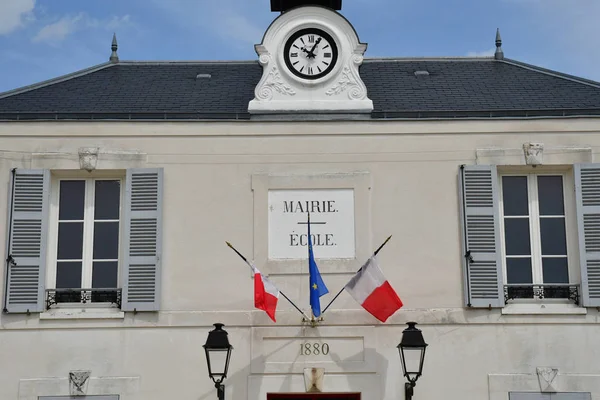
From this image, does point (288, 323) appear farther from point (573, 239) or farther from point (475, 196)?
point (573, 239)

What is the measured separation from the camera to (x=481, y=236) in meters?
10.2

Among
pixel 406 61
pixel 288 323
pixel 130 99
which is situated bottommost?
pixel 288 323

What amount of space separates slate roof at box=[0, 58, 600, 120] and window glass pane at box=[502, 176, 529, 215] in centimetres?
78

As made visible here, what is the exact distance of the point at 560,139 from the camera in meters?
10.5

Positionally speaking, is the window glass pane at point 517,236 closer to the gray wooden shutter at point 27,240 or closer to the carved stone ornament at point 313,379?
the carved stone ornament at point 313,379

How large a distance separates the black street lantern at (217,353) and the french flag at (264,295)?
19.5 inches

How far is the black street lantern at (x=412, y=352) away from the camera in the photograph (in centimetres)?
919

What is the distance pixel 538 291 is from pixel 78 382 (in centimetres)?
524

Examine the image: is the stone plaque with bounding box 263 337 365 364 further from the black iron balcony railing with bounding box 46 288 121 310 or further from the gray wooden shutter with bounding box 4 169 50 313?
the gray wooden shutter with bounding box 4 169 50 313

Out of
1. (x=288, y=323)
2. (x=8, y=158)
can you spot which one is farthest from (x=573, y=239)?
(x=8, y=158)

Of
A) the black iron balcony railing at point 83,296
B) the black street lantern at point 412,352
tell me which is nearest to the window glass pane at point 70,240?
the black iron balcony railing at point 83,296

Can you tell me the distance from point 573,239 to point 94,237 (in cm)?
554

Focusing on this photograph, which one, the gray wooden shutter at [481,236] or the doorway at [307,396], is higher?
the gray wooden shutter at [481,236]

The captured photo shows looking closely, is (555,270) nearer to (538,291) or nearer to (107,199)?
(538,291)
